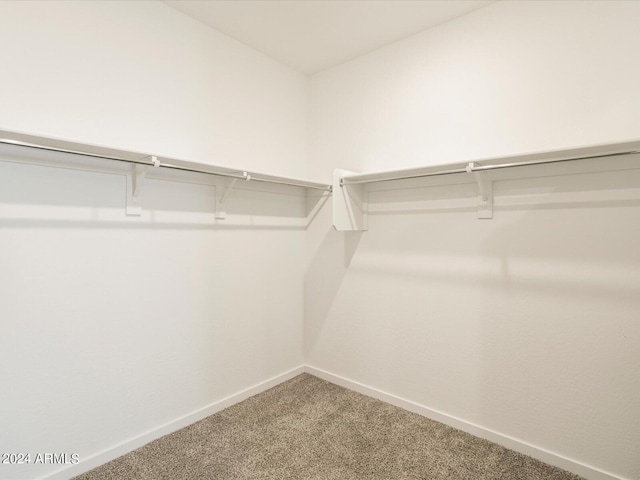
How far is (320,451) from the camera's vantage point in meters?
1.87

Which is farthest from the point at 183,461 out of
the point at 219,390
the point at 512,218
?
the point at 512,218

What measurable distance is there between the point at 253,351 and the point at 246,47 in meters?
2.16

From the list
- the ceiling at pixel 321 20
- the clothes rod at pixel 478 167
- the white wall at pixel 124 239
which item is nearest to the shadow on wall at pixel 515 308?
the clothes rod at pixel 478 167

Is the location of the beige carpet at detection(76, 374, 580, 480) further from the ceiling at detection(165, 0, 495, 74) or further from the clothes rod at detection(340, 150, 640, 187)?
the ceiling at detection(165, 0, 495, 74)

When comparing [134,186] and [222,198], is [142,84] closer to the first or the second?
[134,186]

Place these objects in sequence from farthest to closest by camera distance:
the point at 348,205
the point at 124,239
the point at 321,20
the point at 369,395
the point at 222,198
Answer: the point at 369,395 → the point at 348,205 → the point at 222,198 → the point at 321,20 → the point at 124,239

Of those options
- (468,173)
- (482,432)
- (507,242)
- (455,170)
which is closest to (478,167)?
(455,170)

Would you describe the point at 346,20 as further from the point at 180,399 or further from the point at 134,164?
the point at 180,399

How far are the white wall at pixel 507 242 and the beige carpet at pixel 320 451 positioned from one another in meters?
0.17

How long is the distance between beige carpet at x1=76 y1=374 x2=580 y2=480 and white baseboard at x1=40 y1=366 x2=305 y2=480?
1.4 inches

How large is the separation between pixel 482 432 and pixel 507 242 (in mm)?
1097

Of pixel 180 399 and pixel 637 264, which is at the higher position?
pixel 637 264

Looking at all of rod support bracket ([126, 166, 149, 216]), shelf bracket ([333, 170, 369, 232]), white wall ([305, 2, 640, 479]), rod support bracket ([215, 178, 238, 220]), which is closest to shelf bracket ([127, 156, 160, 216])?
rod support bracket ([126, 166, 149, 216])

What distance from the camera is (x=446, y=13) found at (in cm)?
205
